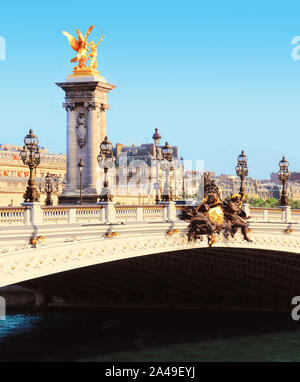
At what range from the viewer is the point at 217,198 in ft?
125

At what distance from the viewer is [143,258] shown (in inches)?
1860

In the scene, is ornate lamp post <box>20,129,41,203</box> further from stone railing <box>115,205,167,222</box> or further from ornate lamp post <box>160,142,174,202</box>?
ornate lamp post <box>160,142,174,202</box>

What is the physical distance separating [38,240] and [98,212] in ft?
17.7

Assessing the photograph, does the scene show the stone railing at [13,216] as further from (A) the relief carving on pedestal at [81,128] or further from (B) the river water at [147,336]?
(A) the relief carving on pedestal at [81,128]

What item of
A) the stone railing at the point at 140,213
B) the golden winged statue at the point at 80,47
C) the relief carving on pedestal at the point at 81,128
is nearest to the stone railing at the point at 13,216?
the stone railing at the point at 140,213

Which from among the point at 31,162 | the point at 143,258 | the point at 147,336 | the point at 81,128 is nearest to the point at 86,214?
the point at 31,162

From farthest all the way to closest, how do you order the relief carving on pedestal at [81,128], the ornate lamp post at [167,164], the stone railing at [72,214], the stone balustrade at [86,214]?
the relief carving on pedestal at [81,128]
the ornate lamp post at [167,164]
the stone railing at [72,214]
the stone balustrade at [86,214]

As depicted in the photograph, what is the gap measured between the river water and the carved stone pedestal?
8142 mm

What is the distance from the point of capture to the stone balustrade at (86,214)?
28.4 metres

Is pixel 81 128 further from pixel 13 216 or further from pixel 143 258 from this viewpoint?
pixel 13 216

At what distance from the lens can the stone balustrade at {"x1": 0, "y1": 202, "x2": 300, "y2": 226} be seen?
28422 millimetres

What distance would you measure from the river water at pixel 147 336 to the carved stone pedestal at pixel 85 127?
8.14 meters

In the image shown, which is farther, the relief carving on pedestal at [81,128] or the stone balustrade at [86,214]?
the relief carving on pedestal at [81,128]

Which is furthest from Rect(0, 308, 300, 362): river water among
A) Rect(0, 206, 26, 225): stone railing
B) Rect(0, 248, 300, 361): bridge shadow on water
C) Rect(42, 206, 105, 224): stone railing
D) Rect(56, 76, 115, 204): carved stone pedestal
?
Rect(0, 206, 26, 225): stone railing
